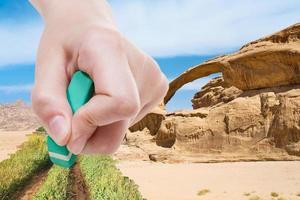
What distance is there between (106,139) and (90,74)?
0.16 meters

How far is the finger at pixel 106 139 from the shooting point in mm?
891

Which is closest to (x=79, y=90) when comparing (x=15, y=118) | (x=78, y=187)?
(x=78, y=187)

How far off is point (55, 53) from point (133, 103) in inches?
8.4

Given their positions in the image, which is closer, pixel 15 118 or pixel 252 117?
pixel 252 117

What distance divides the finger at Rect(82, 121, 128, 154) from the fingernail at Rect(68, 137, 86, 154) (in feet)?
0.11

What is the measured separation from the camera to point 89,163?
38.1 ft

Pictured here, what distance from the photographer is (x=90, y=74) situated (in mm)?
811

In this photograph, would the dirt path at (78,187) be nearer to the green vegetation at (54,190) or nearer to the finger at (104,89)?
the green vegetation at (54,190)

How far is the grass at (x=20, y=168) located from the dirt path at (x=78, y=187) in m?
1.48

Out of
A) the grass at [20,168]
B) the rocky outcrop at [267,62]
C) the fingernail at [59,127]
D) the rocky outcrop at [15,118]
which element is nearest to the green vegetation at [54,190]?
the grass at [20,168]

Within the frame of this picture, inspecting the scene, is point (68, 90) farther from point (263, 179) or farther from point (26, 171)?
point (26, 171)

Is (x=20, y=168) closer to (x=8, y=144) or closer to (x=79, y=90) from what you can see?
(x=79, y=90)

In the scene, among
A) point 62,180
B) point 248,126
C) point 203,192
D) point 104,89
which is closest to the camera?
point 104,89

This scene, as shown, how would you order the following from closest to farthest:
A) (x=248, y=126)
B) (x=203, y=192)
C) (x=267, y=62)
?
(x=203, y=192)
(x=248, y=126)
(x=267, y=62)
